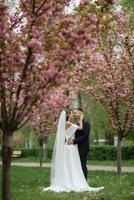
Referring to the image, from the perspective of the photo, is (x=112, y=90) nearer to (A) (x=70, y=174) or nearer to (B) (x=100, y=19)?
(A) (x=70, y=174)

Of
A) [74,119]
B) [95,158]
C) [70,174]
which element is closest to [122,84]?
[74,119]

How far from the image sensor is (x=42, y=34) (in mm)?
7066

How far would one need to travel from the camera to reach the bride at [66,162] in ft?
42.5

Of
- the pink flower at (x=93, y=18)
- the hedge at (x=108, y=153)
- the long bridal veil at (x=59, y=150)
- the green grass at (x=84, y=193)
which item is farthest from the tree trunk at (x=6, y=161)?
the hedge at (x=108, y=153)

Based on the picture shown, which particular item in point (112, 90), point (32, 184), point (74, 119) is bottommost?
point (32, 184)

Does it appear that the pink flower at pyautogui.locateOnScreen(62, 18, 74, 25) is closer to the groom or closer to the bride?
the bride

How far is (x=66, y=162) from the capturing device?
13.2 metres

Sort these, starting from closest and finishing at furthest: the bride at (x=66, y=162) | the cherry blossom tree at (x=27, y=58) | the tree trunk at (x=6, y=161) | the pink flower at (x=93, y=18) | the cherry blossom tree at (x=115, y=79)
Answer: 1. the pink flower at (x=93, y=18)
2. the cherry blossom tree at (x=27, y=58)
3. the tree trunk at (x=6, y=161)
4. the bride at (x=66, y=162)
5. the cherry blossom tree at (x=115, y=79)

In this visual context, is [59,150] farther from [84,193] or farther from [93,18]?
[93,18]

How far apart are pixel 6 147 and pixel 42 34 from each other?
5.50 feet

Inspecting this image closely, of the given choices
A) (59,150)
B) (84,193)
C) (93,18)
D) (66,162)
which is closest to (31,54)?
(93,18)

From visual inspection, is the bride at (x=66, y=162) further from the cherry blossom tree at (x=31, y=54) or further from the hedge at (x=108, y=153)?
the hedge at (x=108, y=153)

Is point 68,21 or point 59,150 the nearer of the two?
point 68,21

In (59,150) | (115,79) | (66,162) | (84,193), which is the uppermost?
(115,79)
